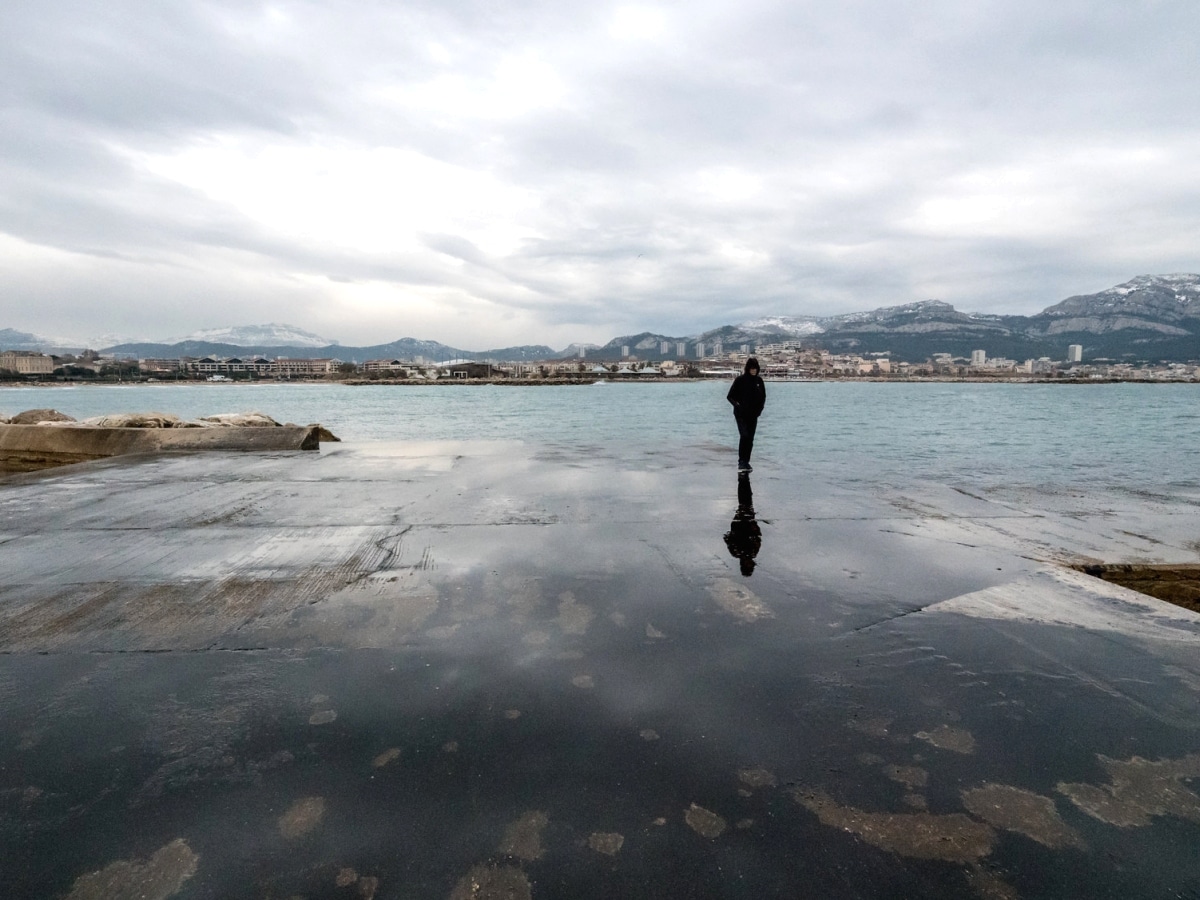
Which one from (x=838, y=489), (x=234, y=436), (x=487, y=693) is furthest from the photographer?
(x=234, y=436)

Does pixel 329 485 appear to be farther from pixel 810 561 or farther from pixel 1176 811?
pixel 1176 811

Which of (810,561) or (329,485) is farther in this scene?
(329,485)

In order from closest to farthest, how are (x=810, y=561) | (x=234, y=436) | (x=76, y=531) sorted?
1. (x=810, y=561)
2. (x=76, y=531)
3. (x=234, y=436)

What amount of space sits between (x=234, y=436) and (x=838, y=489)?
1105cm

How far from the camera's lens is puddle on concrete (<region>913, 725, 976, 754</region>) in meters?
2.36

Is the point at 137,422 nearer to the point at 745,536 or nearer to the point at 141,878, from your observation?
the point at 745,536

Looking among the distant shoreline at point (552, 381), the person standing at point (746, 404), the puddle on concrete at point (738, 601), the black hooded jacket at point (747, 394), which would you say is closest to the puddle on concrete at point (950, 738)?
the puddle on concrete at point (738, 601)

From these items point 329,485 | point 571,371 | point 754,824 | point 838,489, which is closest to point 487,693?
point 754,824

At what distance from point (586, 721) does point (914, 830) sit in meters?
1.20

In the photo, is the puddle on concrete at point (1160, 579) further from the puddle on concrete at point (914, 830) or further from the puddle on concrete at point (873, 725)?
the puddle on concrete at point (914, 830)

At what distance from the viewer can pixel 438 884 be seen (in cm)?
172

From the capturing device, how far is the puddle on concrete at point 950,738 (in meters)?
2.36

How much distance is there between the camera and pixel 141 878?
1754 millimetres

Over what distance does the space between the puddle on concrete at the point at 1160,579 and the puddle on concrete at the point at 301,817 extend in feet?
18.0
